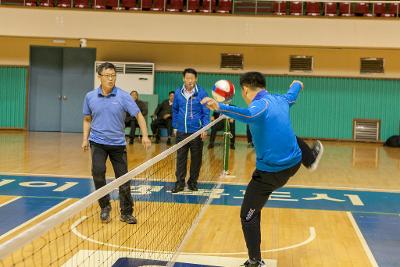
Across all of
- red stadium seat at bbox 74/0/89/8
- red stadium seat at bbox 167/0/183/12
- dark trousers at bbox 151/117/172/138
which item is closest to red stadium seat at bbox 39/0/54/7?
red stadium seat at bbox 74/0/89/8

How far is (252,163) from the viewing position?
42.2 ft

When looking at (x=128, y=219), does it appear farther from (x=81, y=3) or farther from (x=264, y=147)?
(x=81, y=3)

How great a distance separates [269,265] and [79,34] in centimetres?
1433

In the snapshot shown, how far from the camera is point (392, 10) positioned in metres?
18.5

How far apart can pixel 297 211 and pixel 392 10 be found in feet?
42.8

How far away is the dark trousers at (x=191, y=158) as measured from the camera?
28.0ft

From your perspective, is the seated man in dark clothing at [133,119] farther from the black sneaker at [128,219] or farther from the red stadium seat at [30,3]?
the black sneaker at [128,219]

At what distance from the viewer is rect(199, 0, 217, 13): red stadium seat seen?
18.6m

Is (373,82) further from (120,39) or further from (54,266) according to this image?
(54,266)

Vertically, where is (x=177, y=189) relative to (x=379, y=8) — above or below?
below

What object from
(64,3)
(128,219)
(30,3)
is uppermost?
(64,3)

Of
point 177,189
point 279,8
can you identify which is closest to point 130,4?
Answer: point 279,8

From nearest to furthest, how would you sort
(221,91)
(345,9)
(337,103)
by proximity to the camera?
(221,91), (345,9), (337,103)

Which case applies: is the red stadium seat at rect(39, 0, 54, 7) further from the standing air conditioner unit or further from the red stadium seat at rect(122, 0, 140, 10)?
the standing air conditioner unit
